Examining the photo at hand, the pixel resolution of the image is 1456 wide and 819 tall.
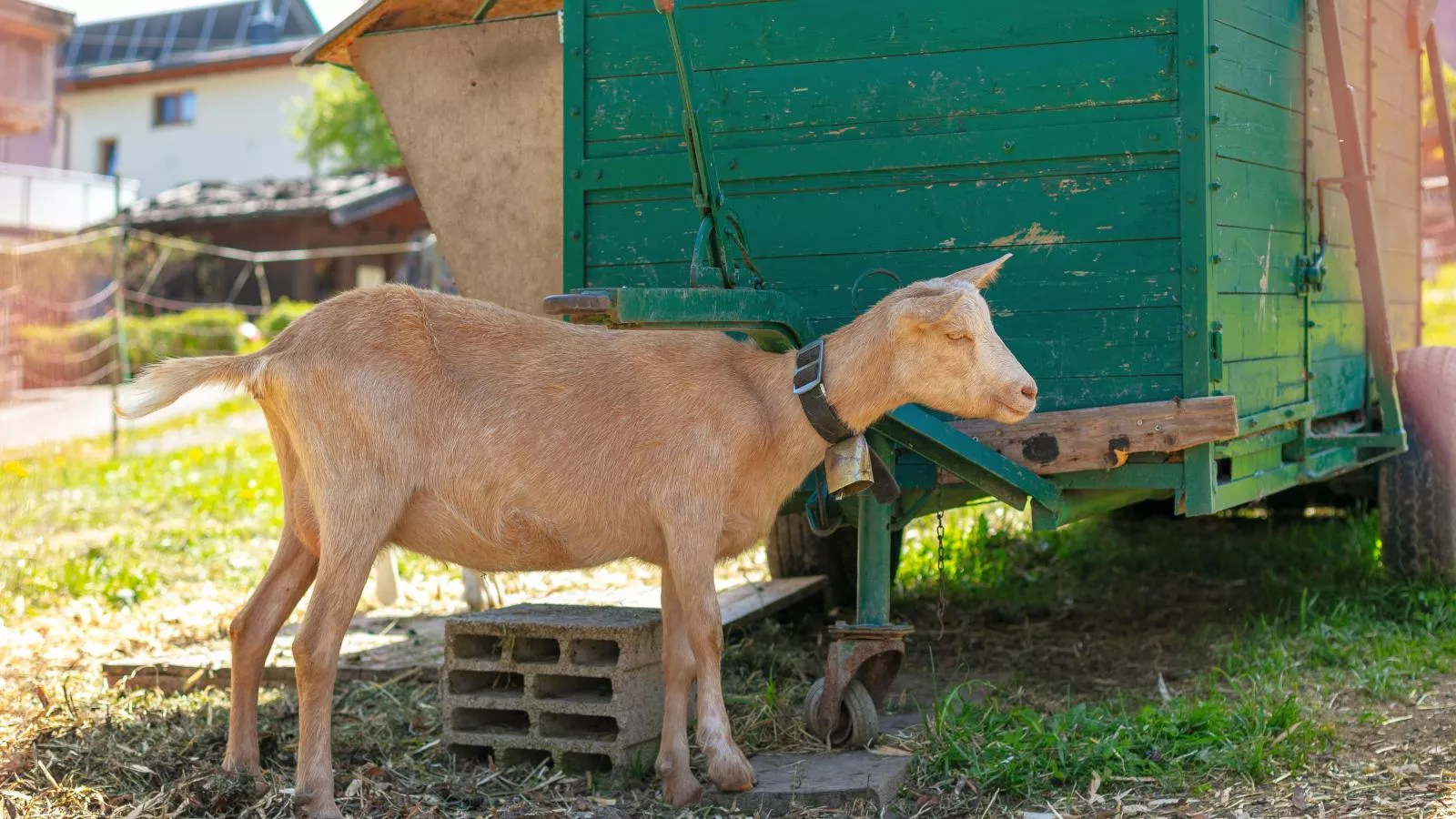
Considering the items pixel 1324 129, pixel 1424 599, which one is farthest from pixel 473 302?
pixel 1424 599

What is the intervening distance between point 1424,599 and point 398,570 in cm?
550

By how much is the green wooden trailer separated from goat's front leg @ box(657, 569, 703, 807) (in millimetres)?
586

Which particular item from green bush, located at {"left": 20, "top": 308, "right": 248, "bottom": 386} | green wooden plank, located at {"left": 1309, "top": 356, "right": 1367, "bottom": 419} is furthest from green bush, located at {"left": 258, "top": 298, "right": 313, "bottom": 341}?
green wooden plank, located at {"left": 1309, "top": 356, "right": 1367, "bottom": 419}

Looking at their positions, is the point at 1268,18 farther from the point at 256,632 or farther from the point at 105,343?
the point at 105,343

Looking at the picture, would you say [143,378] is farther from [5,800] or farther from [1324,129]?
[1324,129]

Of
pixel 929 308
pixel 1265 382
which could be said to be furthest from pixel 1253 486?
pixel 929 308

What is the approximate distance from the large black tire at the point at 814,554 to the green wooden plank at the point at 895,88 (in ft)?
7.73

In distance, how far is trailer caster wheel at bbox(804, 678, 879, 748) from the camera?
15.3ft

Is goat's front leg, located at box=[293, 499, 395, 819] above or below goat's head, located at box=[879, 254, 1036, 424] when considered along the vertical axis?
below

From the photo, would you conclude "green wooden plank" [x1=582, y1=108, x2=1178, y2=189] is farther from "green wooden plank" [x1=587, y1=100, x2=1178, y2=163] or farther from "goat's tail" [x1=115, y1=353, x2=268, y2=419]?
"goat's tail" [x1=115, y1=353, x2=268, y2=419]

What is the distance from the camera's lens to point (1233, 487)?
502 centimetres

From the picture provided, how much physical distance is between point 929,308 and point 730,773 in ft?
4.99

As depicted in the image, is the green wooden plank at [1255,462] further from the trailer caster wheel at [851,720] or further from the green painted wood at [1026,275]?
the trailer caster wheel at [851,720]

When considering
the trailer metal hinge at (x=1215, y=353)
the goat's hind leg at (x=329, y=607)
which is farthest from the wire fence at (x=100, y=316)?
the trailer metal hinge at (x=1215, y=353)
